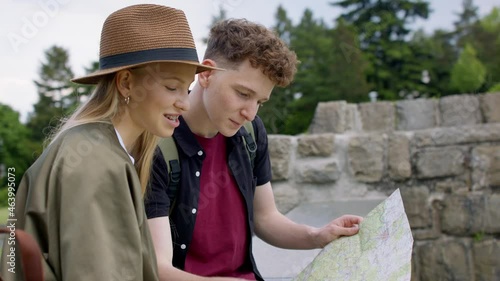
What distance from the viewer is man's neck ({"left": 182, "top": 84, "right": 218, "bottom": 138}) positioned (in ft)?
6.17

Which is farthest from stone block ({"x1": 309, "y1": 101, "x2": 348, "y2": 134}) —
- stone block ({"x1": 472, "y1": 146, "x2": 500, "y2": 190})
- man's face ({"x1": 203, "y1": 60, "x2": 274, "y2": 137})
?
man's face ({"x1": 203, "y1": 60, "x2": 274, "y2": 137})

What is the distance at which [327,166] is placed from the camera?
3.46 meters

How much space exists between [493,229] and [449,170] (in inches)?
15.5

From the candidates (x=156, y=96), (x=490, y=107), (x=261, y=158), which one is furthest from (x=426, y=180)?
(x=156, y=96)

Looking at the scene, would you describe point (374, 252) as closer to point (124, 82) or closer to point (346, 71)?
point (124, 82)

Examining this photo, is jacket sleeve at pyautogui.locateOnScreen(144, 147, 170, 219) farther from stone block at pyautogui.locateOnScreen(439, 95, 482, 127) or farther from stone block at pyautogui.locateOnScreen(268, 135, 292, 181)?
stone block at pyautogui.locateOnScreen(439, 95, 482, 127)

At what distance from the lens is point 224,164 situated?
1910 millimetres

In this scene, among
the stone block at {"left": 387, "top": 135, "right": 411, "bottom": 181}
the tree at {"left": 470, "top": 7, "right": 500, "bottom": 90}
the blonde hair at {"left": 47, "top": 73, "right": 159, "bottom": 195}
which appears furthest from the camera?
the tree at {"left": 470, "top": 7, "right": 500, "bottom": 90}

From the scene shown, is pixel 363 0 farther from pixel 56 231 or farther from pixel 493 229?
→ pixel 56 231

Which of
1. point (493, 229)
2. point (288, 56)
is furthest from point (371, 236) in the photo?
point (493, 229)

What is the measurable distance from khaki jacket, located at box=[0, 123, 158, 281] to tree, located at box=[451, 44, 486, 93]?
1142 cm

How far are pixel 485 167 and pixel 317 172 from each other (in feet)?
2.99

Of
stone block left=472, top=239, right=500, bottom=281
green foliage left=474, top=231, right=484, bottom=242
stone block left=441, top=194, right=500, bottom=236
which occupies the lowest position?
stone block left=472, top=239, right=500, bottom=281

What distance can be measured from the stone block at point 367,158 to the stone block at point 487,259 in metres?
0.66
